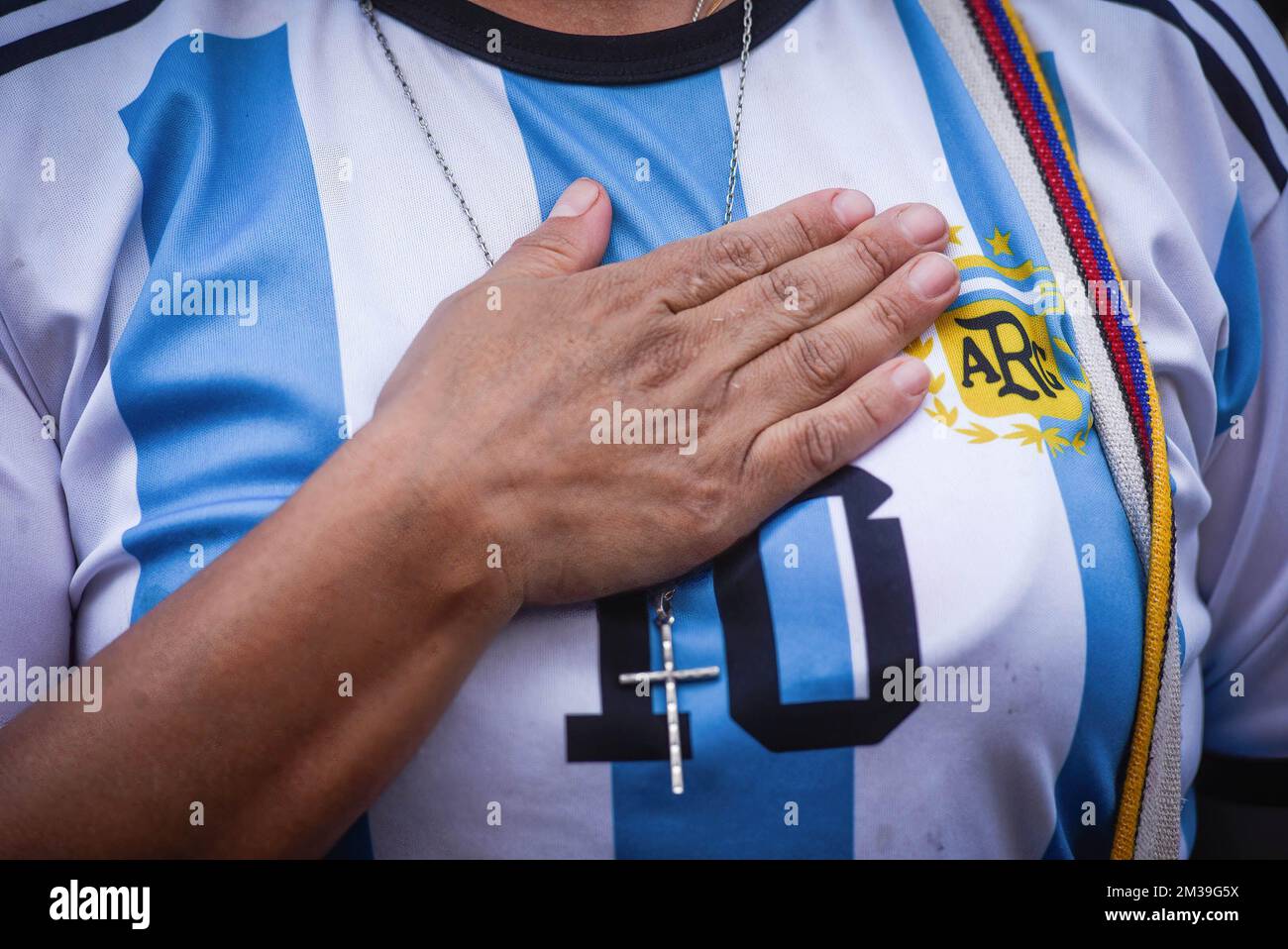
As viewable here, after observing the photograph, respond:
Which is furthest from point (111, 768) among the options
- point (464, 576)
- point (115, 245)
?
point (115, 245)

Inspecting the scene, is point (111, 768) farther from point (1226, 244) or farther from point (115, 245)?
point (1226, 244)

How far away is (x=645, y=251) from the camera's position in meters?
0.85

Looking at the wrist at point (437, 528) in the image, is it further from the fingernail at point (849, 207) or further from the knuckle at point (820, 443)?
the fingernail at point (849, 207)

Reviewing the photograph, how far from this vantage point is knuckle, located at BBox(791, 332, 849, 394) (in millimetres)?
796

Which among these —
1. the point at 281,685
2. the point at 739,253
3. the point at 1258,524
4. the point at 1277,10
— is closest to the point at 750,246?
the point at 739,253

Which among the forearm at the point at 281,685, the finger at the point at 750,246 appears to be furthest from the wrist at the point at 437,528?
the finger at the point at 750,246

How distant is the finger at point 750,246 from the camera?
0.80m

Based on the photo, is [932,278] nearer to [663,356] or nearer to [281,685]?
[663,356]

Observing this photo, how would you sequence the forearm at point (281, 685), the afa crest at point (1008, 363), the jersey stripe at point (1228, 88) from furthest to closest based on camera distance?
the jersey stripe at point (1228, 88) < the afa crest at point (1008, 363) < the forearm at point (281, 685)

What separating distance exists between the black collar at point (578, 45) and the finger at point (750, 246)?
0.59 ft

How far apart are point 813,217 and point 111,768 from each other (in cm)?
64

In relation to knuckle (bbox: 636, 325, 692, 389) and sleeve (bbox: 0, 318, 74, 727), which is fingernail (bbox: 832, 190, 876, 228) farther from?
sleeve (bbox: 0, 318, 74, 727)

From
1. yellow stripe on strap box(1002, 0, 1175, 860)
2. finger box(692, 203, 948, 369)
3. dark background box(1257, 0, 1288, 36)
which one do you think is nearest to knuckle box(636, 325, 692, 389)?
finger box(692, 203, 948, 369)

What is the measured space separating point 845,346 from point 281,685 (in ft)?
1.54
